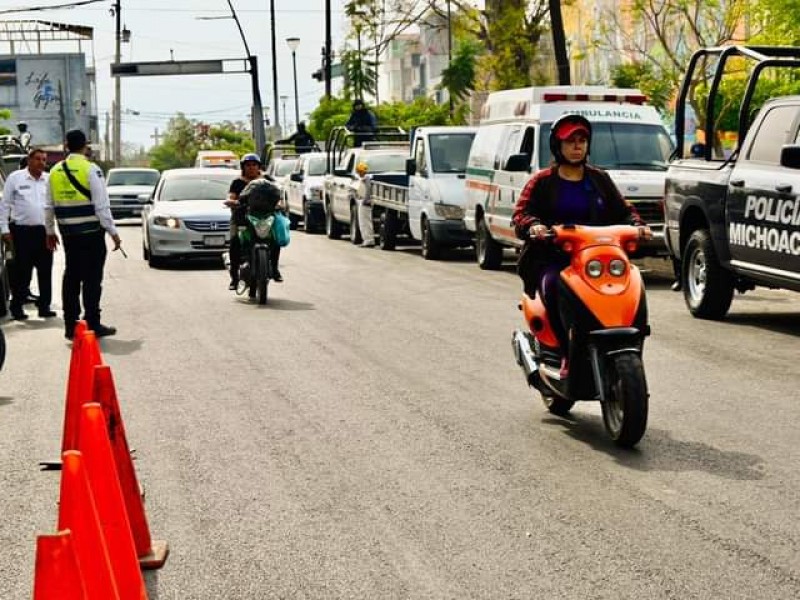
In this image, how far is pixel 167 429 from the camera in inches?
377

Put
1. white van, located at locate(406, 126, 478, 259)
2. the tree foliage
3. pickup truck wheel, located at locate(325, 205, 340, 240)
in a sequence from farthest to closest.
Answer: the tree foliage, pickup truck wheel, located at locate(325, 205, 340, 240), white van, located at locate(406, 126, 478, 259)

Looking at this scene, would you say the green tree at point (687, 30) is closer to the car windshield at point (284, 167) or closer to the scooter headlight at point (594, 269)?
the car windshield at point (284, 167)

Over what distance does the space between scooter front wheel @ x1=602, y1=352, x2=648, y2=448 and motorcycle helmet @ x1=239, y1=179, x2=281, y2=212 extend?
10582 mm

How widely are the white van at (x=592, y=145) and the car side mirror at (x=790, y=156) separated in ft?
23.0

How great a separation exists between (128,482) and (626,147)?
15.9 metres

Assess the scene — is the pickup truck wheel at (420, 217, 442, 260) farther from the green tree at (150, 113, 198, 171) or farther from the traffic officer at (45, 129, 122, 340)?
the green tree at (150, 113, 198, 171)

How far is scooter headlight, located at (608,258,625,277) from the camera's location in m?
8.80

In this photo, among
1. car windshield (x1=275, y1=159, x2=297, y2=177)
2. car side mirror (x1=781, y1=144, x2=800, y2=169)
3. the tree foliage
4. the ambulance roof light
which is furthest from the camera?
the tree foliage

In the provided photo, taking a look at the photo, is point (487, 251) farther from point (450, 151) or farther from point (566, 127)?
point (566, 127)

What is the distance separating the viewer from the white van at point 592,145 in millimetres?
20812

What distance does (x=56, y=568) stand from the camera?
373 cm

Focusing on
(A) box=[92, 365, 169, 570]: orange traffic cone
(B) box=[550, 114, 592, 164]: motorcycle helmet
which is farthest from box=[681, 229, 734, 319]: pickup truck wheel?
(A) box=[92, 365, 169, 570]: orange traffic cone

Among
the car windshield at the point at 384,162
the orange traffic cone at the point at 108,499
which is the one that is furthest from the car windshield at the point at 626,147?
the orange traffic cone at the point at 108,499

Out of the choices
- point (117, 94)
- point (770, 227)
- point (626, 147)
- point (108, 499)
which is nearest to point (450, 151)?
point (626, 147)
